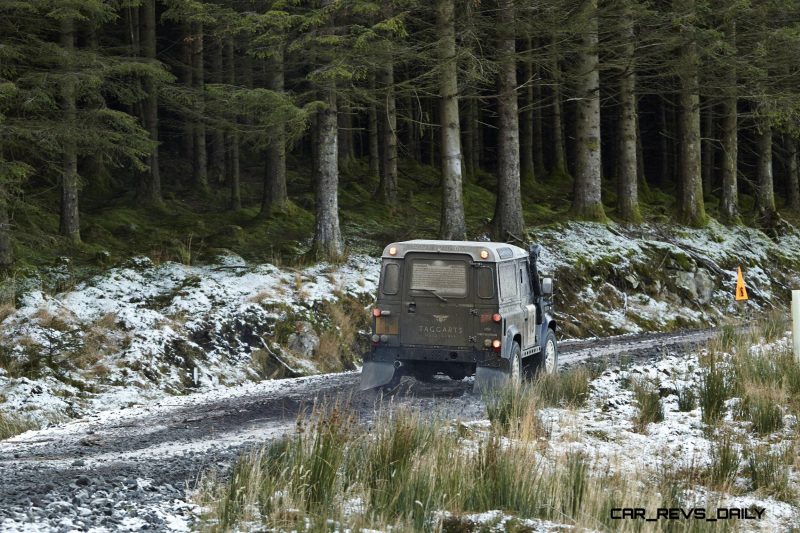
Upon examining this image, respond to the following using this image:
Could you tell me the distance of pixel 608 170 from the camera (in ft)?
164

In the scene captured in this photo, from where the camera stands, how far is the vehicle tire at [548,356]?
14.2 meters

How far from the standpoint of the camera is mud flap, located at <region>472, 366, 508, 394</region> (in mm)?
12359

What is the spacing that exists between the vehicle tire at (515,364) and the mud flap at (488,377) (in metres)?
0.12

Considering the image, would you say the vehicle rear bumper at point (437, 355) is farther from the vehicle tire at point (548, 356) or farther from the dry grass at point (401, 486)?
the dry grass at point (401, 486)

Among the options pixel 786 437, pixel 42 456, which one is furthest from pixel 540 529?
pixel 42 456

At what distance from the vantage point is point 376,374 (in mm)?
12906

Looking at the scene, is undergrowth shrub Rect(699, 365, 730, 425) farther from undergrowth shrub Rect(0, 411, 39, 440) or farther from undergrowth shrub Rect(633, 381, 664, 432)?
undergrowth shrub Rect(0, 411, 39, 440)

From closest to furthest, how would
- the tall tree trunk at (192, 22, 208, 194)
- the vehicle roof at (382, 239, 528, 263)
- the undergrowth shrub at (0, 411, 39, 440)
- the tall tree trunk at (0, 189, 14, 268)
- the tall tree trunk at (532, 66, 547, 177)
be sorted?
1. the undergrowth shrub at (0, 411, 39, 440)
2. the vehicle roof at (382, 239, 528, 263)
3. the tall tree trunk at (0, 189, 14, 268)
4. the tall tree trunk at (192, 22, 208, 194)
5. the tall tree trunk at (532, 66, 547, 177)

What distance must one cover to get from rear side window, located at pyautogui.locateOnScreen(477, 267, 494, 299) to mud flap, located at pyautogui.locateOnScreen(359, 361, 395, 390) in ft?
5.48

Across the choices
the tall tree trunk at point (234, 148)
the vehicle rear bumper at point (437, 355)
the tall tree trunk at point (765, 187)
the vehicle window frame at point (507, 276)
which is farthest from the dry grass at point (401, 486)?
the tall tree trunk at point (765, 187)

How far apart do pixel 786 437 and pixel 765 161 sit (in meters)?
23.3

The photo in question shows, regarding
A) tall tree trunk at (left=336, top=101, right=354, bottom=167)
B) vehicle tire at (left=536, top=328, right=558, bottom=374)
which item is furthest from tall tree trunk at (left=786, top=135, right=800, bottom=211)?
vehicle tire at (left=536, top=328, right=558, bottom=374)

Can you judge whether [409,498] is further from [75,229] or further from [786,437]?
[75,229]

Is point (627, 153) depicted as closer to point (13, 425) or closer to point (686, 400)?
point (686, 400)
